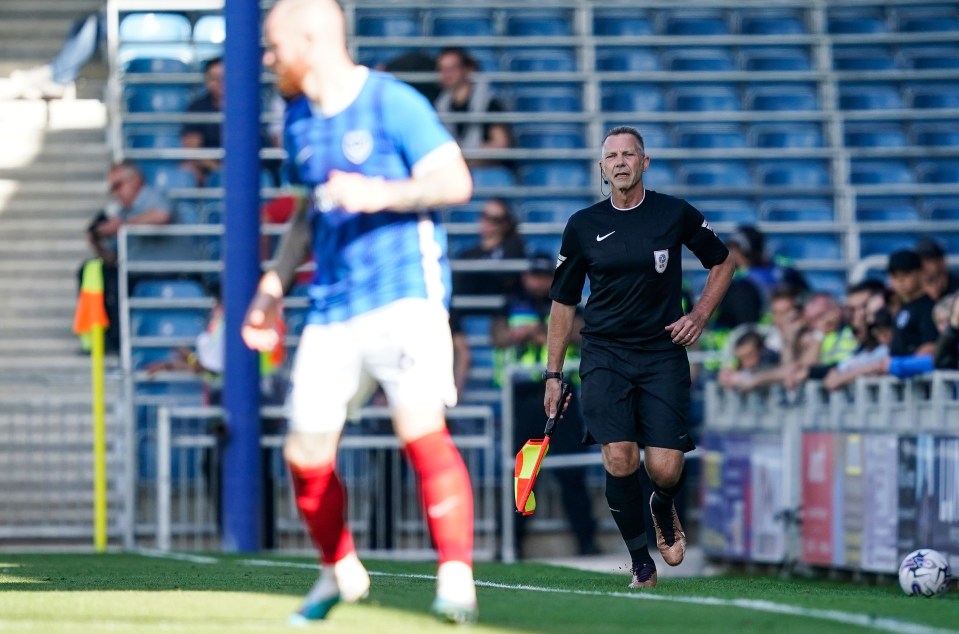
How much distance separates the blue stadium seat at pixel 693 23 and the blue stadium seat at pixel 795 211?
2.23 m

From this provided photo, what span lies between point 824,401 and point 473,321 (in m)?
3.96

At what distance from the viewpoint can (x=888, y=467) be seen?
1129cm

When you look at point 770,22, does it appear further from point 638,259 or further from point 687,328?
point 687,328

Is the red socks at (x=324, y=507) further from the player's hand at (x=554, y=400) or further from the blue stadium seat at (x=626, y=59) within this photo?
the blue stadium seat at (x=626, y=59)

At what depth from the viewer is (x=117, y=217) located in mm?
15695

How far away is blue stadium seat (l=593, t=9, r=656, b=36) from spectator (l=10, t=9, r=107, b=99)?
4.95 metres

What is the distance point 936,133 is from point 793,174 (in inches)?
63.8

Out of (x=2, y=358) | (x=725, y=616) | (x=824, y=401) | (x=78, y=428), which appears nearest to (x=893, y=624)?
(x=725, y=616)

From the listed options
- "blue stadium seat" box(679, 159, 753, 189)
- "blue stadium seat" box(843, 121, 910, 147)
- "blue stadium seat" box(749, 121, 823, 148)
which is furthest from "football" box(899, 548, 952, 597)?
"blue stadium seat" box(843, 121, 910, 147)

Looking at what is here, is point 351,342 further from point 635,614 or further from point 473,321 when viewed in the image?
point 473,321

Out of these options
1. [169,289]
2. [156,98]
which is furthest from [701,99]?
[169,289]

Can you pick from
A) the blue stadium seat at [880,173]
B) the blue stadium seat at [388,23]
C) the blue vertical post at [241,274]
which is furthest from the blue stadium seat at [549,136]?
the blue vertical post at [241,274]

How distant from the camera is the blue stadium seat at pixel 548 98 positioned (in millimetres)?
17688

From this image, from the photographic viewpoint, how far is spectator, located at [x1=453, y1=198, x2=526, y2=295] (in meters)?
14.9
